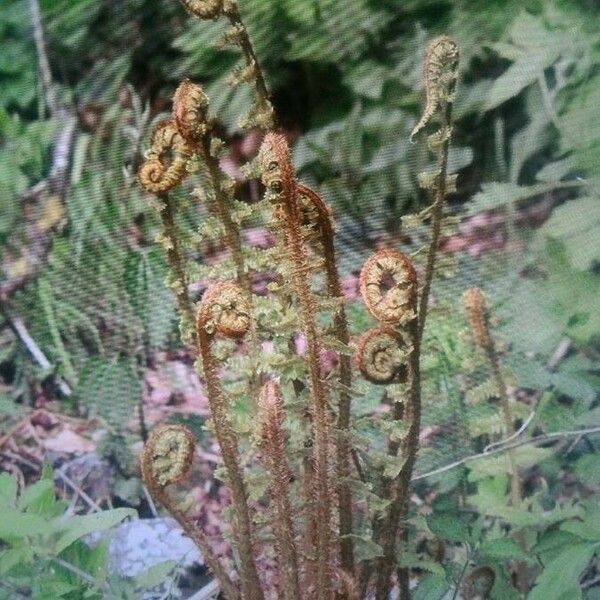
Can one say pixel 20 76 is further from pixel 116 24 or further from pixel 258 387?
pixel 258 387

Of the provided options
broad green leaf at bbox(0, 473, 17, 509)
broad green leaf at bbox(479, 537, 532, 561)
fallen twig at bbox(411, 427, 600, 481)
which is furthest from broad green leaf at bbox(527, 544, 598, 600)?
broad green leaf at bbox(0, 473, 17, 509)

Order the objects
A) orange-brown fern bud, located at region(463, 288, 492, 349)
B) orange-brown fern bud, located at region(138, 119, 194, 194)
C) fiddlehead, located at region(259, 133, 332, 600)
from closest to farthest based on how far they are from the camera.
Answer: fiddlehead, located at region(259, 133, 332, 600) → orange-brown fern bud, located at region(138, 119, 194, 194) → orange-brown fern bud, located at region(463, 288, 492, 349)

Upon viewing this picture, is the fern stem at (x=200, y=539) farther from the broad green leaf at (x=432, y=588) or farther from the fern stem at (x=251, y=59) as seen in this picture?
the fern stem at (x=251, y=59)

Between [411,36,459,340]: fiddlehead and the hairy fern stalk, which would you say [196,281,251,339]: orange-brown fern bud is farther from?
[411,36,459,340]: fiddlehead

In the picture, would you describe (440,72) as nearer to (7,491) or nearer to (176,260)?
(176,260)

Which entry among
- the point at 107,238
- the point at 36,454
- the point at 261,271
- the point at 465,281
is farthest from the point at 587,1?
the point at 36,454

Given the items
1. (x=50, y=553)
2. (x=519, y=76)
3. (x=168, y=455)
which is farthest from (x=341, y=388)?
(x=519, y=76)
